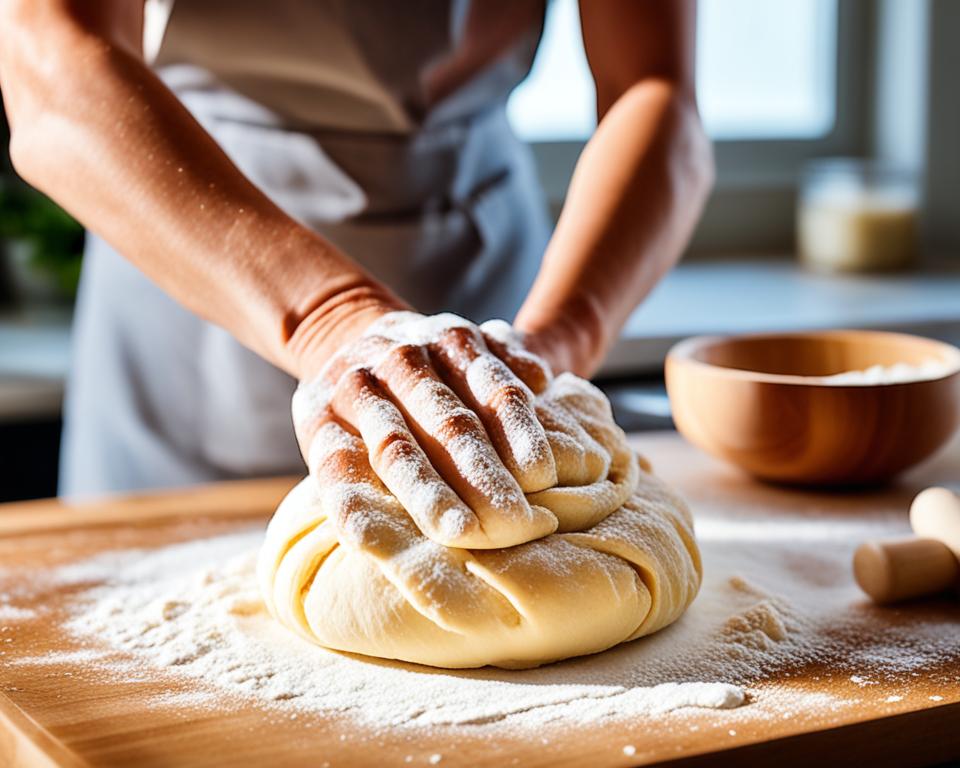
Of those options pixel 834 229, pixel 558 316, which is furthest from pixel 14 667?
pixel 834 229

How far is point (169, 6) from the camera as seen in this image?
1.44m

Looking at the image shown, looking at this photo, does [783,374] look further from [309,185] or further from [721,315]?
[721,315]

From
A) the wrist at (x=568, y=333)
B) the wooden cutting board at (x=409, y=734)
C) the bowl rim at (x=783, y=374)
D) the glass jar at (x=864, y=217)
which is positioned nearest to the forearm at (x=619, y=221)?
the wrist at (x=568, y=333)

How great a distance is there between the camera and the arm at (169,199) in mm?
1046

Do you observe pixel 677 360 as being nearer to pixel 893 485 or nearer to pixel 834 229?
pixel 893 485

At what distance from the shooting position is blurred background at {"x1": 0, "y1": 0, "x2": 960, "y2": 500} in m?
2.11

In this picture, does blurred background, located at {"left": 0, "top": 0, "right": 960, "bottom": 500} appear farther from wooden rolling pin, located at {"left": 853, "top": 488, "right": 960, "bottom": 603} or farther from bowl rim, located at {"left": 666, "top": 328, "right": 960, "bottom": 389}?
wooden rolling pin, located at {"left": 853, "top": 488, "right": 960, "bottom": 603}

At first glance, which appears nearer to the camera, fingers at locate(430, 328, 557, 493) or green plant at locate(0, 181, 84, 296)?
fingers at locate(430, 328, 557, 493)

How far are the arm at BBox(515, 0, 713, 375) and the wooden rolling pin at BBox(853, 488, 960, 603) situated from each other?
310 mm

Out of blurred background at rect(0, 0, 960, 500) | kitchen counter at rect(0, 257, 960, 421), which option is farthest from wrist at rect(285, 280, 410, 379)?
blurred background at rect(0, 0, 960, 500)

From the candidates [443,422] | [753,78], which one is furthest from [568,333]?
[753,78]

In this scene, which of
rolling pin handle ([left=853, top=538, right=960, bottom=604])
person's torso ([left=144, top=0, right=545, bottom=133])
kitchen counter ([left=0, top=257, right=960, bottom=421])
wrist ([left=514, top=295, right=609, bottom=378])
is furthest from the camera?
kitchen counter ([left=0, top=257, right=960, bottom=421])

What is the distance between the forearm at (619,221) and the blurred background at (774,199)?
0.70m

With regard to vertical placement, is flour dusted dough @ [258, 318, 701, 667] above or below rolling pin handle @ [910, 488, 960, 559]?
above
